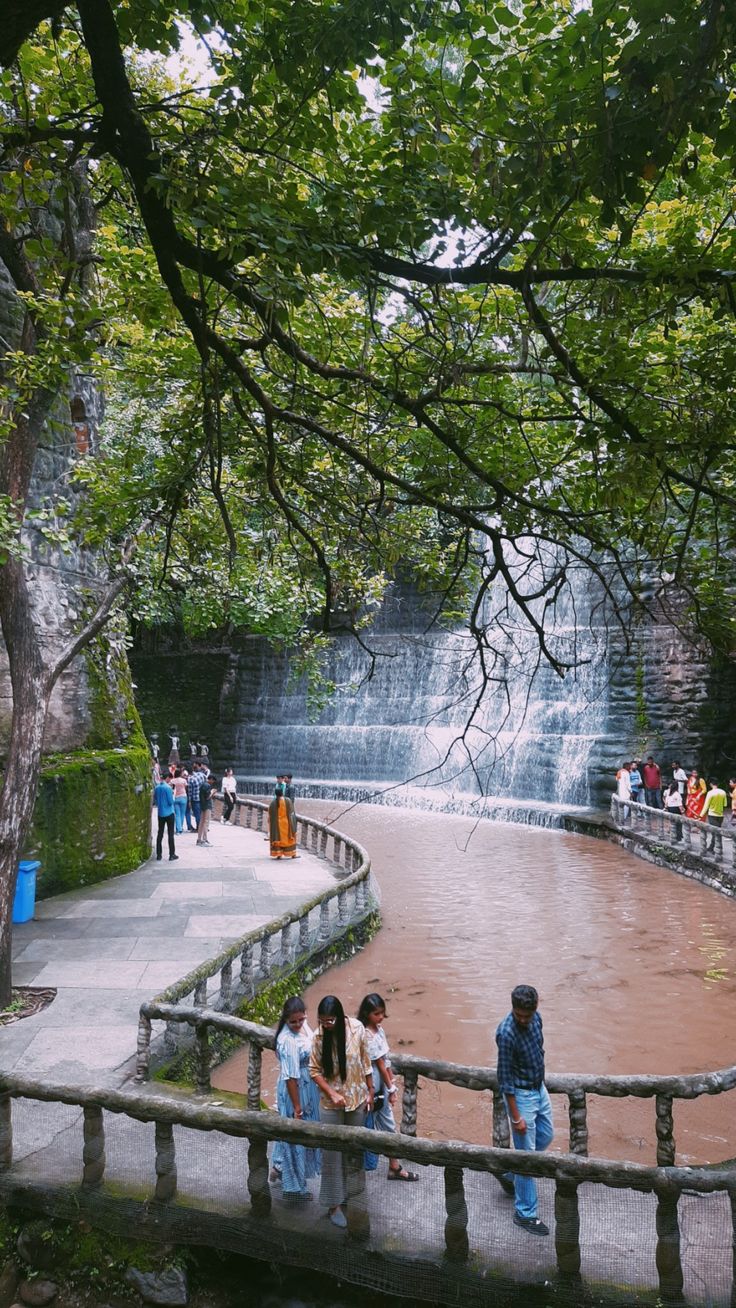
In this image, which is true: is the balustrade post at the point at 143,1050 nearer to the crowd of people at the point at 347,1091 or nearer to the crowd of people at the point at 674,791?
the crowd of people at the point at 347,1091

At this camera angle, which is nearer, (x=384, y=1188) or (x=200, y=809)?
(x=384, y=1188)

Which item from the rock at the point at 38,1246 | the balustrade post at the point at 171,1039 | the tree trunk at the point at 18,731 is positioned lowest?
the rock at the point at 38,1246

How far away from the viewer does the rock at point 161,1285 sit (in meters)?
5.36

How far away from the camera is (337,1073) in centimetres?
548

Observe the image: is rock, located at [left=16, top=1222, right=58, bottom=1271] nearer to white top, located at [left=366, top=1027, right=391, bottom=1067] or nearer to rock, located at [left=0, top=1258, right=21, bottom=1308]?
rock, located at [left=0, top=1258, right=21, bottom=1308]

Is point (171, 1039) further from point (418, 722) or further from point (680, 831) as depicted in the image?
point (418, 722)

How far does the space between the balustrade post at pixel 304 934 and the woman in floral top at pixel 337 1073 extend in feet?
18.7

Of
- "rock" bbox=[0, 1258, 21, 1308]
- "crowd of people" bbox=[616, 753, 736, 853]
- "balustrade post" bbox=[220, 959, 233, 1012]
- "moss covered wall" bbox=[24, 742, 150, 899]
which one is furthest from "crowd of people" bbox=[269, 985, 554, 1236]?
"crowd of people" bbox=[616, 753, 736, 853]

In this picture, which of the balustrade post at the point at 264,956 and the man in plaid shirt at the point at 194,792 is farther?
the man in plaid shirt at the point at 194,792

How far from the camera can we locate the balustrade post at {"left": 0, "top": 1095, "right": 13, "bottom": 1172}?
19.1ft

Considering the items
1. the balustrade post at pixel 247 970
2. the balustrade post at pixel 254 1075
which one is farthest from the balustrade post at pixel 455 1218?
the balustrade post at pixel 247 970

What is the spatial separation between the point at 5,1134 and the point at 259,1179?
172cm

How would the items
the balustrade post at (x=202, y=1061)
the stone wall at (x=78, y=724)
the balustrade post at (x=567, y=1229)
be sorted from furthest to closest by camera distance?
1. the stone wall at (x=78, y=724)
2. the balustrade post at (x=202, y=1061)
3. the balustrade post at (x=567, y=1229)

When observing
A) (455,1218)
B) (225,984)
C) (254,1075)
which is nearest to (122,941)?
(225,984)
